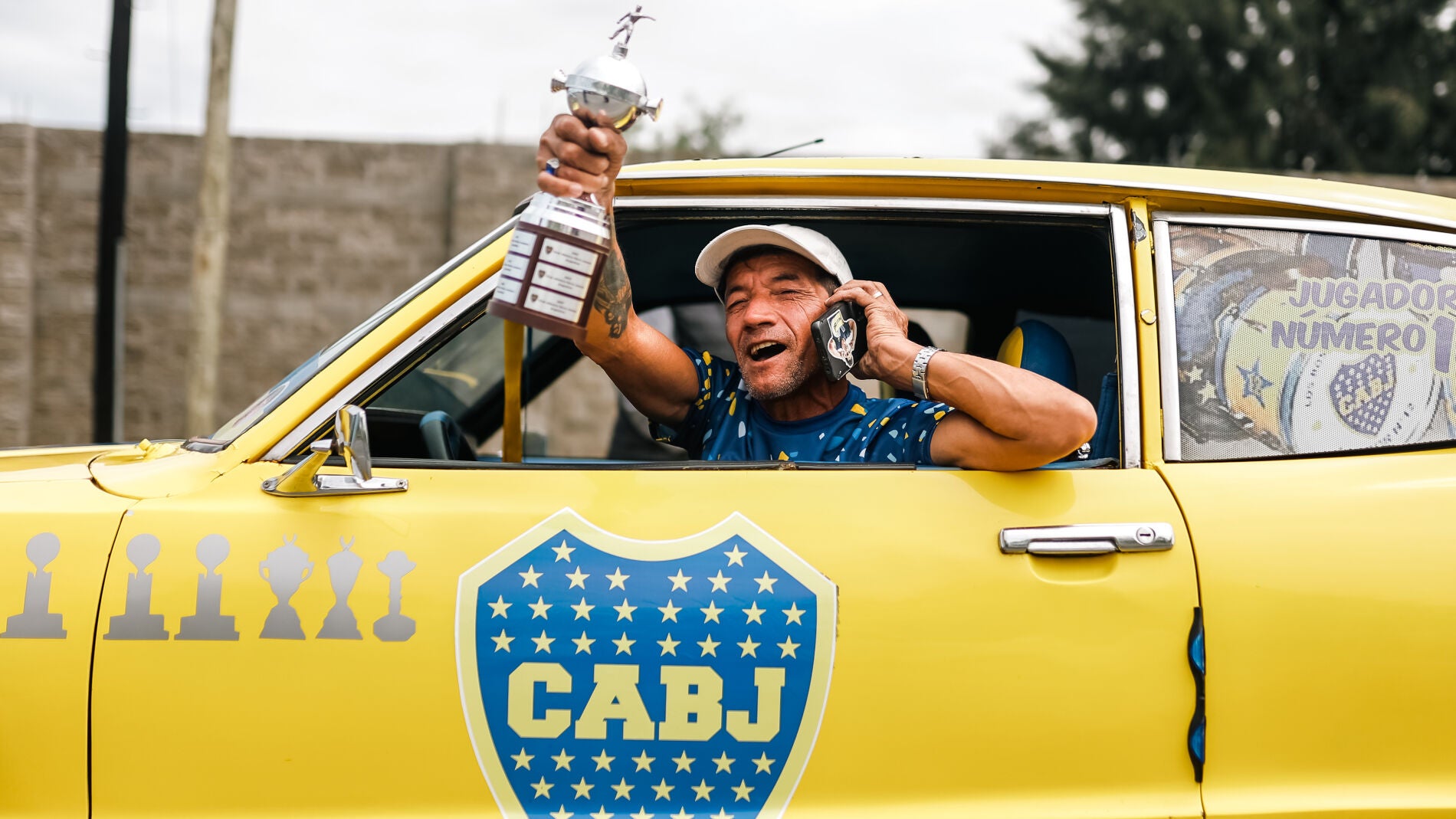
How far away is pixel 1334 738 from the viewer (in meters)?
1.74

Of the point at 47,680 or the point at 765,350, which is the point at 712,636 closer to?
the point at 765,350

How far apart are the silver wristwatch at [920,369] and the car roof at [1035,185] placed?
306 mm

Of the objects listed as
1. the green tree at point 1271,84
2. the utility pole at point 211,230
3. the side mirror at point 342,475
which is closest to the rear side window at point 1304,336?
the side mirror at point 342,475

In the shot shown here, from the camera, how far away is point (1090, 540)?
1.76 m

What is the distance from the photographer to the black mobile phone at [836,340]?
2.13 meters

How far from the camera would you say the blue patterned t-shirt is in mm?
2242

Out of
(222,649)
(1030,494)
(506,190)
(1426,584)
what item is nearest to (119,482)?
(222,649)

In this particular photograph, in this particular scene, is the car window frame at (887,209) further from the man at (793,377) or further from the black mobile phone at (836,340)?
the black mobile phone at (836,340)

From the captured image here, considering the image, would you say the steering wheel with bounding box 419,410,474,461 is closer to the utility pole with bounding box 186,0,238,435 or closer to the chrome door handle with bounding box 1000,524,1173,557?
the chrome door handle with bounding box 1000,524,1173,557

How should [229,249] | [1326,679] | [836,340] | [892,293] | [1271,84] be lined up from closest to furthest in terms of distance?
[1326,679] < [836,340] < [892,293] < [229,249] < [1271,84]

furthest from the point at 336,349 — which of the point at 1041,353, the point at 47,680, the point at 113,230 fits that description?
the point at 113,230

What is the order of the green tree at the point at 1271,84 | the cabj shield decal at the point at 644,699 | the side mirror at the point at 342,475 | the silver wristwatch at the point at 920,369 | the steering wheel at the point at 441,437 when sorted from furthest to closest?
the green tree at the point at 1271,84, the steering wheel at the point at 441,437, the silver wristwatch at the point at 920,369, the cabj shield decal at the point at 644,699, the side mirror at the point at 342,475

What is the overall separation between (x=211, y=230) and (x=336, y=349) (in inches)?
244

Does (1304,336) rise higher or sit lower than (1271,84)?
lower
